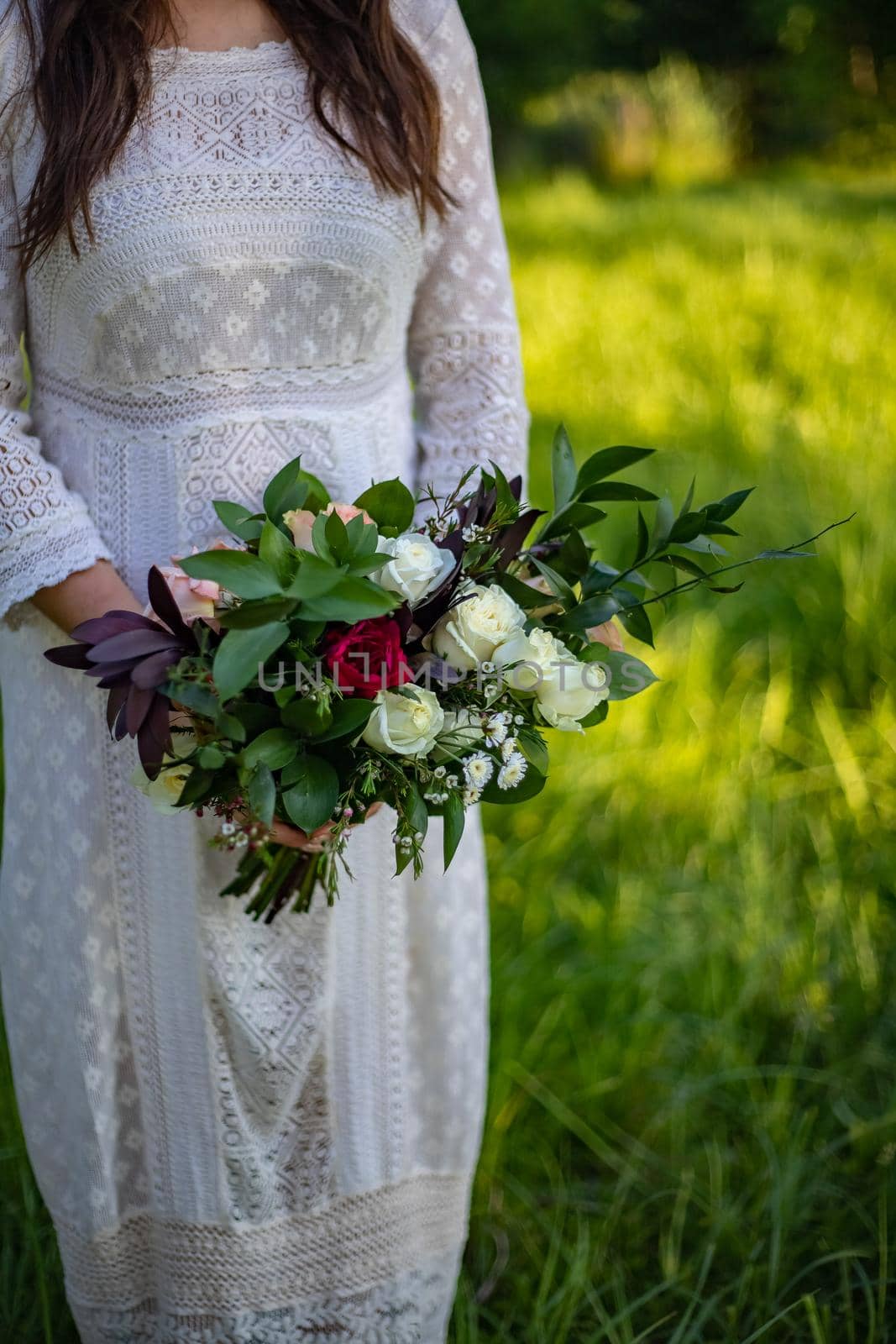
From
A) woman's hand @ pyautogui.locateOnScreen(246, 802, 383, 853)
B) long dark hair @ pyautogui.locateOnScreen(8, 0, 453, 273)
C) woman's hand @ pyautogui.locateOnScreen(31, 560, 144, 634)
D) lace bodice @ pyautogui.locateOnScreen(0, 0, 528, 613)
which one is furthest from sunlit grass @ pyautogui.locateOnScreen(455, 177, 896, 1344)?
long dark hair @ pyautogui.locateOnScreen(8, 0, 453, 273)

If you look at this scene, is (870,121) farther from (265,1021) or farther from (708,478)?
(265,1021)

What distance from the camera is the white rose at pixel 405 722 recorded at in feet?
3.22

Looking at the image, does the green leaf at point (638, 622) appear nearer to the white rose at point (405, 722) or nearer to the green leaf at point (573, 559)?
the green leaf at point (573, 559)

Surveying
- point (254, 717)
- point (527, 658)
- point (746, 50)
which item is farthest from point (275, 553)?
point (746, 50)

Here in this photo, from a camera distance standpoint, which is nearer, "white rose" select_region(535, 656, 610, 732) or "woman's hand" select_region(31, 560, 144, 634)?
"white rose" select_region(535, 656, 610, 732)

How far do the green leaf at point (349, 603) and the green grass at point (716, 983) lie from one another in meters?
0.42

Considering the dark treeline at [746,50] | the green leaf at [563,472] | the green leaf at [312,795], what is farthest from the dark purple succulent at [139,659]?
the dark treeline at [746,50]

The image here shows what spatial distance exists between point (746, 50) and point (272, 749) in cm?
965

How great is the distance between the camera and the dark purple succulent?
96 centimetres

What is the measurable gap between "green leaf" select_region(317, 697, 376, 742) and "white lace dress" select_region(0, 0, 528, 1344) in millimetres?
370

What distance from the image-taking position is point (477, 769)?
40.6 inches

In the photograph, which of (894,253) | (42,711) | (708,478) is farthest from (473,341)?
(894,253)

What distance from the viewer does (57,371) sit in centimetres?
126

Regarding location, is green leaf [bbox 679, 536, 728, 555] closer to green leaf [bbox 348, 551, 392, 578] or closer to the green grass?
the green grass
